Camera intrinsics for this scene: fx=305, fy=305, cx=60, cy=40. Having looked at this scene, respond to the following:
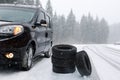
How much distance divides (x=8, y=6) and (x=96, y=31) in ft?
387

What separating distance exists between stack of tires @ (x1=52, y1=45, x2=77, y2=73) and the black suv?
2.41 ft

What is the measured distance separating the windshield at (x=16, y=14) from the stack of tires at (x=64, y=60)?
4.69ft

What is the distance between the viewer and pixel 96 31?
415ft

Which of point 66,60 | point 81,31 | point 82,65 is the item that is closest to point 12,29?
point 66,60

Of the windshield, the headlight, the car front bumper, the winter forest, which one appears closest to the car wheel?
the car front bumper

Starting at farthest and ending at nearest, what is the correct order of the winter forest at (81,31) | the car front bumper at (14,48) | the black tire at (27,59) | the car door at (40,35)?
the winter forest at (81,31) < the car door at (40,35) < the black tire at (27,59) < the car front bumper at (14,48)

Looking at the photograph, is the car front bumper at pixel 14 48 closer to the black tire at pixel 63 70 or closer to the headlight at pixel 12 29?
the headlight at pixel 12 29

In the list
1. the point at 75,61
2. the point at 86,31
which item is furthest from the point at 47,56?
the point at 86,31

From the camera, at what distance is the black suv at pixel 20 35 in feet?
24.5

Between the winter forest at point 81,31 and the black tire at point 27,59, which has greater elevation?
the black tire at point 27,59

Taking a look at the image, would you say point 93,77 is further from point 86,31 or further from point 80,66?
point 86,31

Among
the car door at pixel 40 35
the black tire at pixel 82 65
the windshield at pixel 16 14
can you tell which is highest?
the windshield at pixel 16 14

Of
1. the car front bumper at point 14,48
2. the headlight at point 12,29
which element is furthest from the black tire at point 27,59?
the headlight at point 12,29

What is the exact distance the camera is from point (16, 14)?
9258 millimetres
